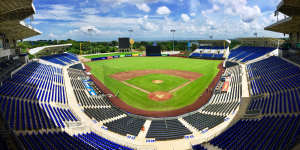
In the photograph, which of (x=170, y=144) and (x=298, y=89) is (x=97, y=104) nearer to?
(x=170, y=144)

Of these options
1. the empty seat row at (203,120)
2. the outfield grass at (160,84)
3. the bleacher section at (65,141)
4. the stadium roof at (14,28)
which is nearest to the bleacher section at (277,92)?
the empty seat row at (203,120)

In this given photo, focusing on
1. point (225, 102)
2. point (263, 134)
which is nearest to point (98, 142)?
point (263, 134)

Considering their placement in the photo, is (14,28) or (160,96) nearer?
(14,28)

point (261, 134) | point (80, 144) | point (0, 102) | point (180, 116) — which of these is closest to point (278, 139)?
point (261, 134)

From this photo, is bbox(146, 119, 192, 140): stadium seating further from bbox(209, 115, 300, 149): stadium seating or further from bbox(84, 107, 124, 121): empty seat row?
bbox(84, 107, 124, 121): empty seat row

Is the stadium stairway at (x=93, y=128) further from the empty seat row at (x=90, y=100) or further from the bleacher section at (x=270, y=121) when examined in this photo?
the bleacher section at (x=270, y=121)

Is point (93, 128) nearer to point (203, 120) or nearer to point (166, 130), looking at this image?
point (166, 130)

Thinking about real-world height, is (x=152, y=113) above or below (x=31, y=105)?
below

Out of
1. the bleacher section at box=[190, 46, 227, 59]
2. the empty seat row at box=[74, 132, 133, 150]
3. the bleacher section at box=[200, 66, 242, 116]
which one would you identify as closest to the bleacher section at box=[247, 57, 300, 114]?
the bleacher section at box=[200, 66, 242, 116]
